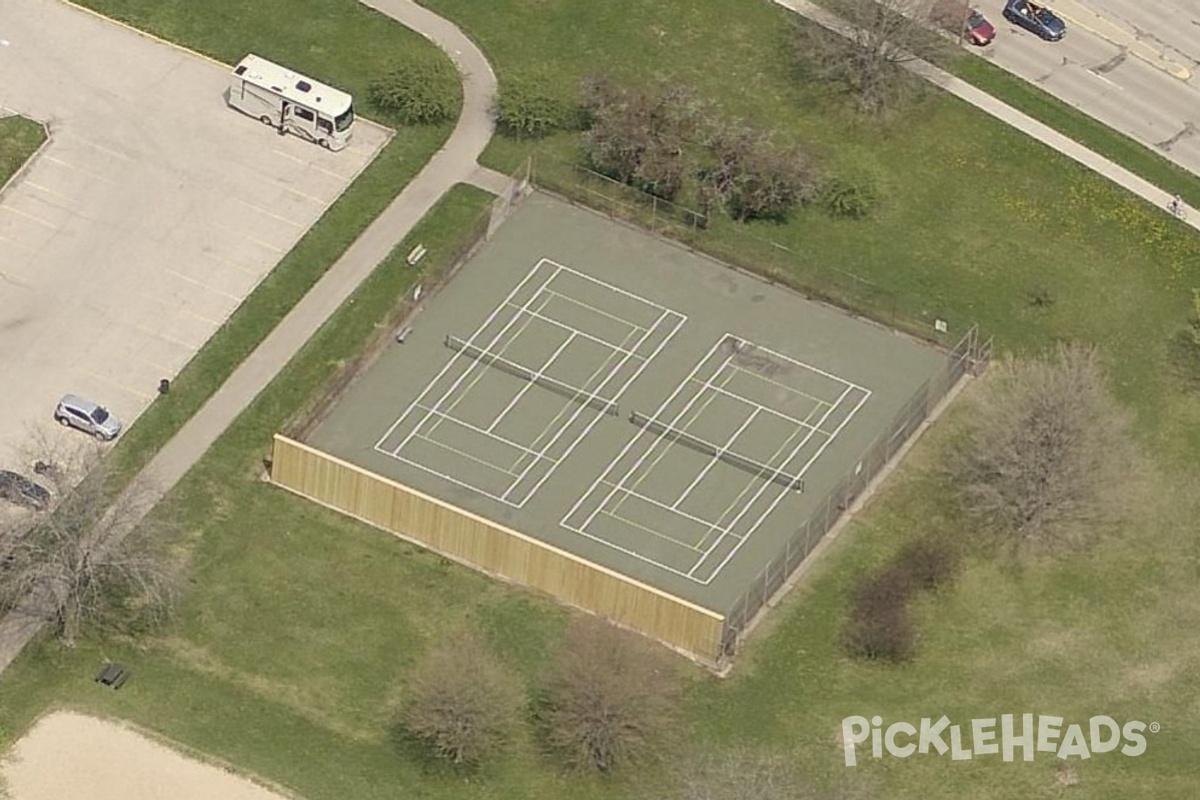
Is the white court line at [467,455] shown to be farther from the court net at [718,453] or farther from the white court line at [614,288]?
the white court line at [614,288]

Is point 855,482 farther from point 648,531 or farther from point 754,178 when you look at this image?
point 754,178

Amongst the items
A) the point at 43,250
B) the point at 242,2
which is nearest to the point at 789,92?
the point at 242,2

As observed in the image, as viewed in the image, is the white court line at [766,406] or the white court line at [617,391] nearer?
the white court line at [617,391]

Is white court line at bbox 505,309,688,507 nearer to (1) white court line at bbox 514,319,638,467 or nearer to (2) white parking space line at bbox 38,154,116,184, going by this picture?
(1) white court line at bbox 514,319,638,467

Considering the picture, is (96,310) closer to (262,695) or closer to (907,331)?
(262,695)

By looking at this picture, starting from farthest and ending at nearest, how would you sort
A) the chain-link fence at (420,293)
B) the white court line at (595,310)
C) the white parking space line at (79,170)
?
the white parking space line at (79,170), the white court line at (595,310), the chain-link fence at (420,293)
